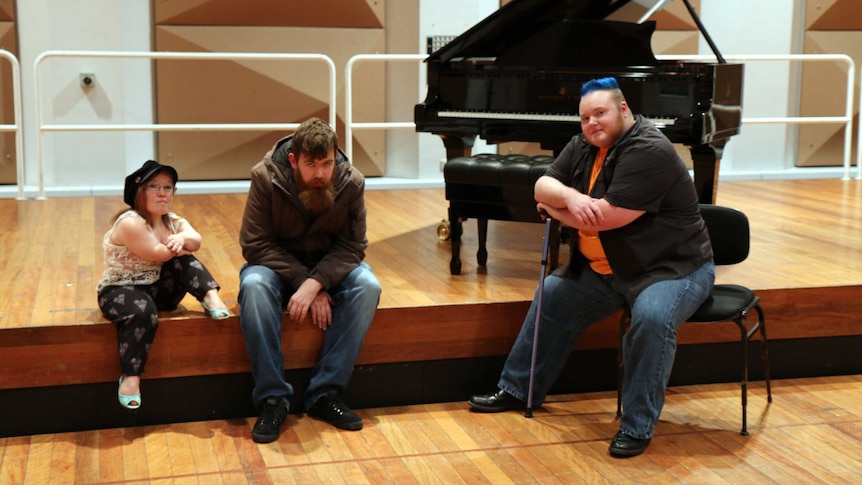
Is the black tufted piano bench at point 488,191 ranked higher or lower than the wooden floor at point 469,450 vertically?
higher

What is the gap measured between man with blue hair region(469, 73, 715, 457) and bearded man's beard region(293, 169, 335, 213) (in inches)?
30.3

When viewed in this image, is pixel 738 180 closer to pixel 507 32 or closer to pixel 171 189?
pixel 507 32

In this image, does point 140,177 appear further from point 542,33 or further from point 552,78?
point 542,33

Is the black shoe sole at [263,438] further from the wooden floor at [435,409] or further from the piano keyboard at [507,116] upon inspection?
the piano keyboard at [507,116]

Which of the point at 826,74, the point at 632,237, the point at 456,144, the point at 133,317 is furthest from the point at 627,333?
the point at 826,74

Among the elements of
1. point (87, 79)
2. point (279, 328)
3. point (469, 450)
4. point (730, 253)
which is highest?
point (87, 79)

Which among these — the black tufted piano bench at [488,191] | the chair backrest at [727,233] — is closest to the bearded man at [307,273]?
the black tufted piano bench at [488,191]

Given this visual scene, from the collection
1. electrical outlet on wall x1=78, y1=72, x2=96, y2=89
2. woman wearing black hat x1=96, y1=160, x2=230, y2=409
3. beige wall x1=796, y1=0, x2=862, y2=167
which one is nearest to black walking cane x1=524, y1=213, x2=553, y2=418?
woman wearing black hat x1=96, y1=160, x2=230, y2=409

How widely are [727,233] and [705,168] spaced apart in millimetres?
1233

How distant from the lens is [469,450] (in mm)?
3514

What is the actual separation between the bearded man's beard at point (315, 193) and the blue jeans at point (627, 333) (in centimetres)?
86

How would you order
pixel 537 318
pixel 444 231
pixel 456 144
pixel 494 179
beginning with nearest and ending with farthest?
pixel 537 318
pixel 494 179
pixel 456 144
pixel 444 231

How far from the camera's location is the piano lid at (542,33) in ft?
16.3

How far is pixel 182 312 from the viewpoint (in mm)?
3801
